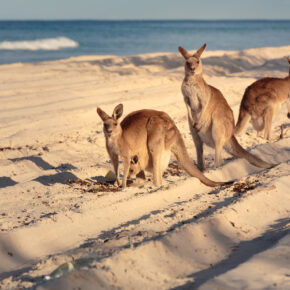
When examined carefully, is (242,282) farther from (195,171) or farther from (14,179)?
(14,179)

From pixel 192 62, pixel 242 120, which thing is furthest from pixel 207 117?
pixel 242 120

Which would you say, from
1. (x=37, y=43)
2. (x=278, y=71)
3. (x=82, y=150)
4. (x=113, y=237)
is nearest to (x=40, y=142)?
(x=82, y=150)

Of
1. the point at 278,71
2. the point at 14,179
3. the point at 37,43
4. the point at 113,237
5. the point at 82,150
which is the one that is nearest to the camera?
the point at 113,237

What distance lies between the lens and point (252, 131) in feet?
27.6

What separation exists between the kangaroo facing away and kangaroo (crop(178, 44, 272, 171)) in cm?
91

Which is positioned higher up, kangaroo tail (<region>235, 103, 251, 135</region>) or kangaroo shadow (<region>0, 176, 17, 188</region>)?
kangaroo tail (<region>235, 103, 251, 135</region>)

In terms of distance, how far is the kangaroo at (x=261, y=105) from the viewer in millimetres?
7484

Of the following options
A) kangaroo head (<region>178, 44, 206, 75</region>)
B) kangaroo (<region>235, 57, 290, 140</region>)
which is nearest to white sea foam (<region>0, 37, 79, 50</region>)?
kangaroo (<region>235, 57, 290, 140</region>)

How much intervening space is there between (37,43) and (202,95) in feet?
105

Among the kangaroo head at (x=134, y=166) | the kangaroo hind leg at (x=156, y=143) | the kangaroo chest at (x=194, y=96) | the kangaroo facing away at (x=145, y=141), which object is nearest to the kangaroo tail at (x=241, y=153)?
the kangaroo chest at (x=194, y=96)

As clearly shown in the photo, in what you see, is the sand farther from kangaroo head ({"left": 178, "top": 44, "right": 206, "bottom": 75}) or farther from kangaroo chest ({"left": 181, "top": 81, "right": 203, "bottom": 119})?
kangaroo head ({"left": 178, "top": 44, "right": 206, "bottom": 75})

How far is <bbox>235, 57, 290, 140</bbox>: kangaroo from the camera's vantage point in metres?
7.48

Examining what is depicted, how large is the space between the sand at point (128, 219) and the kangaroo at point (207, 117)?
24cm

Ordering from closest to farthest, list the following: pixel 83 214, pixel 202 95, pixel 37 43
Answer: pixel 83 214
pixel 202 95
pixel 37 43
